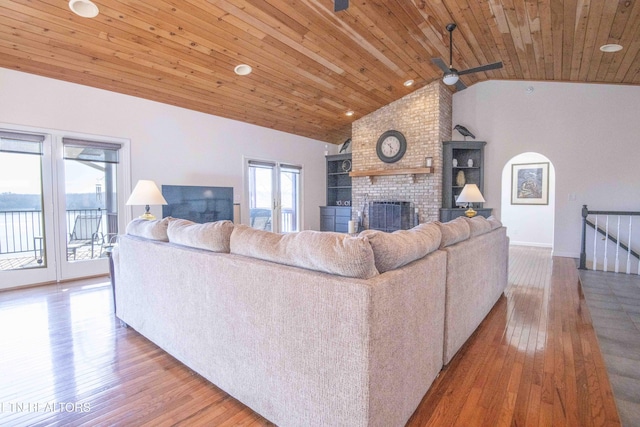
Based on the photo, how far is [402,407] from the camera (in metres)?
1.44

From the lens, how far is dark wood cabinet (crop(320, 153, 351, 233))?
7.61 meters

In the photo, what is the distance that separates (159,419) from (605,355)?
110 inches

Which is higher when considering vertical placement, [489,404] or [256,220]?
[256,220]

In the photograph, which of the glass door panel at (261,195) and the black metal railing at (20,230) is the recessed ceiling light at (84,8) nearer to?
the black metal railing at (20,230)

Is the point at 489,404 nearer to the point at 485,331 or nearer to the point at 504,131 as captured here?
the point at 485,331

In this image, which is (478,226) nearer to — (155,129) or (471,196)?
(471,196)

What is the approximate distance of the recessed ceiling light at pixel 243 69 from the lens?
14.4 ft

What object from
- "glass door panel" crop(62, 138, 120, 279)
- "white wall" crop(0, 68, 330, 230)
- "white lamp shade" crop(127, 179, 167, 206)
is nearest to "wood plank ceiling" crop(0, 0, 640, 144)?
"white wall" crop(0, 68, 330, 230)

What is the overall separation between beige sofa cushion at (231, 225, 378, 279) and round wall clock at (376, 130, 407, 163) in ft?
17.9

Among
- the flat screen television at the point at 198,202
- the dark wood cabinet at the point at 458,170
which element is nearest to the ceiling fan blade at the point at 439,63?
the dark wood cabinet at the point at 458,170

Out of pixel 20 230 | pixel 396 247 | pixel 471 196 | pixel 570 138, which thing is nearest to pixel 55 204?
pixel 20 230

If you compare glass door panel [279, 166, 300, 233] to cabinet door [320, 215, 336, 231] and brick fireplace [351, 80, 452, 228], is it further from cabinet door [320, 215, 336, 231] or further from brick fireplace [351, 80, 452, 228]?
brick fireplace [351, 80, 452, 228]

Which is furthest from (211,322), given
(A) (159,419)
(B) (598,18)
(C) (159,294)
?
(B) (598,18)

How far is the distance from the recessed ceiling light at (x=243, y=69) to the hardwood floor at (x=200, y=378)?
333 centimetres
